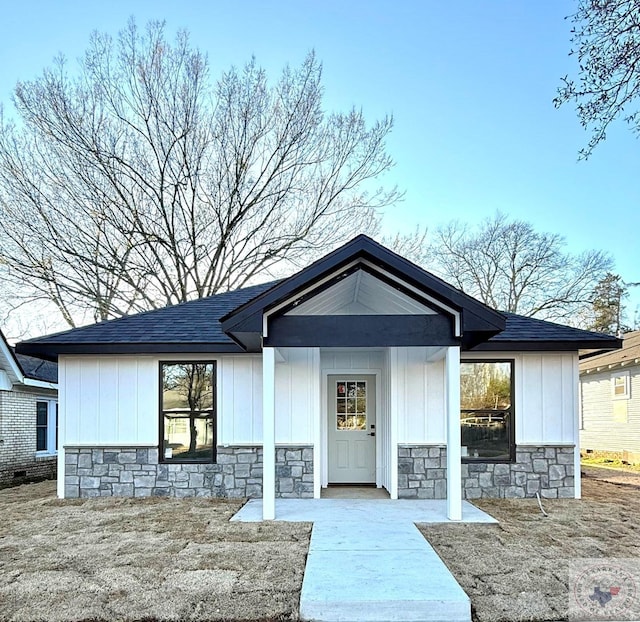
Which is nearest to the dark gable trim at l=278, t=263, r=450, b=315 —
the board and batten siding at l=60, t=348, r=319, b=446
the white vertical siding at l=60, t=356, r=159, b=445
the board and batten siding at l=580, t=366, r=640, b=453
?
the board and batten siding at l=60, t=348, r=319, b=446

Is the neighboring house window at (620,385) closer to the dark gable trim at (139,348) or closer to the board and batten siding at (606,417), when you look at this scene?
the board and batten siding at (606,417)

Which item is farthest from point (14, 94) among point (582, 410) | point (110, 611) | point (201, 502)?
point (582, 410)

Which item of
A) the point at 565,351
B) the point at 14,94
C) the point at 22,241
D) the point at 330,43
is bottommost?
the point at 565,351

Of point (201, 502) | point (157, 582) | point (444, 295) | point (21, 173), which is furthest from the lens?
point (21, 173)

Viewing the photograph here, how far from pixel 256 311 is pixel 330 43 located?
44.1ft

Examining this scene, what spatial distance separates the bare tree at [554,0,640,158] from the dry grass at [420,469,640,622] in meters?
3.88

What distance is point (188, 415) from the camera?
9.41 meters

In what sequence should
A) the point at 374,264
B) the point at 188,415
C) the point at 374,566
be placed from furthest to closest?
the point at 188,415 → the point at 374,264 → the point at 374,566

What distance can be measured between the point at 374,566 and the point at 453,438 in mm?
2400

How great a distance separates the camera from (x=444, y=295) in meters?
7.02

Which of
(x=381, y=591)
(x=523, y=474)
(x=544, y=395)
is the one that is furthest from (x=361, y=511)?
(x=544, y=395)

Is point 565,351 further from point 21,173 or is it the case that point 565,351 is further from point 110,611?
point 21,173

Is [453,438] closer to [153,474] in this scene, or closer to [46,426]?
[153,474]

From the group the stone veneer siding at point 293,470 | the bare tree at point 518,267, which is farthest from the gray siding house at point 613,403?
the stone veneer siding at point 293,470
